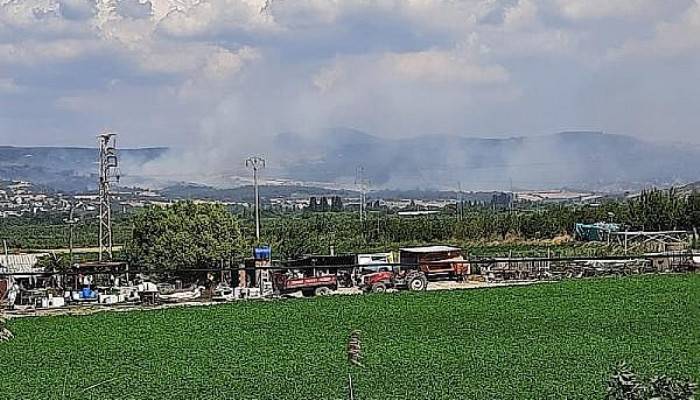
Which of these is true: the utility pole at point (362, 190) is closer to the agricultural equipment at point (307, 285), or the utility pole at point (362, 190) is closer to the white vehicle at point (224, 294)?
the agricultural equipment at point (307, 285)

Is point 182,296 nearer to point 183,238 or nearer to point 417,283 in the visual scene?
point 183,238

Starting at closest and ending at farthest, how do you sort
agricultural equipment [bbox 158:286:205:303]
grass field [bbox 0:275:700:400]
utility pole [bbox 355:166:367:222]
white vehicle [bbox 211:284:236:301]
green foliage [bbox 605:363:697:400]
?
green foliage [bbox 605:363:697:400] → grass field [bbox 0:275:700:400] → white vehicle [bbox 211:284:236:301] → agricultural equipment [bbox 158:286:205:303] → utility pole [bbox 355:166:367:222]

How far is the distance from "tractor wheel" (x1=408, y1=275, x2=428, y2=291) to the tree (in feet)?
25.1

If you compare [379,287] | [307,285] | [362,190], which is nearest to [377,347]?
[307,285]

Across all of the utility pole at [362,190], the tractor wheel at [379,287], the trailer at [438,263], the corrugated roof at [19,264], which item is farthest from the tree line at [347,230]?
the utility pole at [362,190]

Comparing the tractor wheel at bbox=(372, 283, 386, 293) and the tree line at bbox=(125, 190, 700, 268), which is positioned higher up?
the tree line at bbox=(125, 190, 700, 268)

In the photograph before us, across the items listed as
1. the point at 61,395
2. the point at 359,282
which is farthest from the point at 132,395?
the point at 359,282

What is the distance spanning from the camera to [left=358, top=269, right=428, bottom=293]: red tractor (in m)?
25.2

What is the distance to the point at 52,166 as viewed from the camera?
555 feet

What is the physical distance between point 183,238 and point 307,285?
279 inches

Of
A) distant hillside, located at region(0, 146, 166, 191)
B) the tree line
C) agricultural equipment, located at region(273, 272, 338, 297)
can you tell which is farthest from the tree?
distant hillside, located at region(0, 146, 166, 191)

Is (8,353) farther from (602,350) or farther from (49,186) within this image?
(49,186)

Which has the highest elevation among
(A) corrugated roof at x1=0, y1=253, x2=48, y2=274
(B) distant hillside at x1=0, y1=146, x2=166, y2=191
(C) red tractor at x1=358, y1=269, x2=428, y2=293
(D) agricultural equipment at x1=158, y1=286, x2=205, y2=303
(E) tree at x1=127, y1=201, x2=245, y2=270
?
(B) distant hillside at x1=0, y1=146, x2=166, y2=191

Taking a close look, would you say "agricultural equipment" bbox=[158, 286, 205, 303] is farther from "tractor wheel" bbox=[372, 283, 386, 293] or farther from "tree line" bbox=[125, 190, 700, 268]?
"tractor wheel" bbox=[372, 283, 386, 293]
